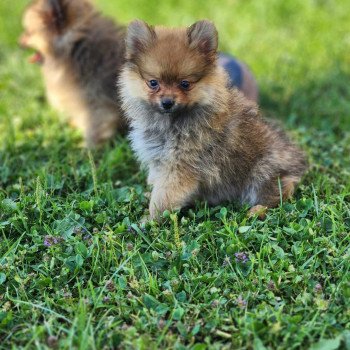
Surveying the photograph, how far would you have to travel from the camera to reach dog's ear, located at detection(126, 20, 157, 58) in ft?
11.1

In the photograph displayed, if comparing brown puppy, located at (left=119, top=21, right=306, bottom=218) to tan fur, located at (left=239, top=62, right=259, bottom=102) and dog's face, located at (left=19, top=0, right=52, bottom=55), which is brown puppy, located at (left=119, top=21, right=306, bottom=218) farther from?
dog's face, located at (left=19, top=0, right=52, bottom=55)

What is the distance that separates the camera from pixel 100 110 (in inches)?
201

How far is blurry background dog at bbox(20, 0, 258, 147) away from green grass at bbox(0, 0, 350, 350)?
308 millimetres

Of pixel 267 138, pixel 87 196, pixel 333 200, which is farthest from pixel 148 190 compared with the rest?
pixel 333 200

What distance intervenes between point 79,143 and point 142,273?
2.28 meters

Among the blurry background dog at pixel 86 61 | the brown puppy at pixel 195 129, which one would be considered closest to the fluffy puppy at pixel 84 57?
the blurry background dog at pixel 86 61

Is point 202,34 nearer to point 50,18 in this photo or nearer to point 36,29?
point 50,18

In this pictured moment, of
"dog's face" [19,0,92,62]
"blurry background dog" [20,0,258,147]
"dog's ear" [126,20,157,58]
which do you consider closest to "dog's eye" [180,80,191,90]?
"dog's ear" [126,20,157,58]

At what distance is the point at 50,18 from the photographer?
16.7 feet

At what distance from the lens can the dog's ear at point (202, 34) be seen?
11.0 ft

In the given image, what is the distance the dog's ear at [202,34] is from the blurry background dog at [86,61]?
1622 millimetres

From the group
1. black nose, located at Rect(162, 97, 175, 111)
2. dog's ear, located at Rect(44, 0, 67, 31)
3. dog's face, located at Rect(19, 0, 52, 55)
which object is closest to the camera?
black nose, located at Rect(162, 97, 175, 111)

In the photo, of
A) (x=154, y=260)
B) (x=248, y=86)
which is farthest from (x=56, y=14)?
(x=154, y=260)

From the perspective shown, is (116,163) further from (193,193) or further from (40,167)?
(193,193)
